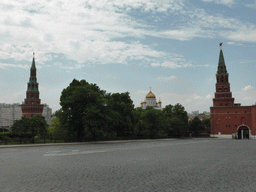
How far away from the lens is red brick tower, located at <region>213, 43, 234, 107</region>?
3531 inches

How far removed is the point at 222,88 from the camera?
90.8 m

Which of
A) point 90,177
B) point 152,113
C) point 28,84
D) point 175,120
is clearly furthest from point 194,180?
point 28,84

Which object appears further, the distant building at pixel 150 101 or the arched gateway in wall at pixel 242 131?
the distant building at pixel 150 101

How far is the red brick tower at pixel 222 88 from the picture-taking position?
89688 millimetres

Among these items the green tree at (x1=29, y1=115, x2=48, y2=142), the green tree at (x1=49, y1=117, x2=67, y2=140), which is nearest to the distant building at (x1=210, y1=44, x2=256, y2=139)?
the green tree at (x1=49, y1=117, x2=67, y2=140)

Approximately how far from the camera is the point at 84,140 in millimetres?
→ 40656

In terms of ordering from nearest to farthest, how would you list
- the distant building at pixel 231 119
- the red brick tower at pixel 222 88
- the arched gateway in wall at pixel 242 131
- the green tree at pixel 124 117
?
the green tree at pixel 124 117 → the distant building at pixel 231 119 → the arched gateway in wall at pixel 242 131 → the red brick tower at pixel 222 88

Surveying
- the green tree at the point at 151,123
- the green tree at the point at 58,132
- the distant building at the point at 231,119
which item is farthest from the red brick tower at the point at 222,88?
the green tree at the point at 58,132

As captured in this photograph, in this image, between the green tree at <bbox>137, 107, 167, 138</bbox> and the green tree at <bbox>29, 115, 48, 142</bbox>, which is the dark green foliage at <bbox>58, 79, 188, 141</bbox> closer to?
the green tree at <bbox>29, 115, 48, 142</bbox>

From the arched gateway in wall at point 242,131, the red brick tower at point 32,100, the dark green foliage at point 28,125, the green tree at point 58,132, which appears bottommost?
the arched gateway in wall at point 242,131

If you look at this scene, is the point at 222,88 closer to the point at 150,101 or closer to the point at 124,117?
the point at 150,101

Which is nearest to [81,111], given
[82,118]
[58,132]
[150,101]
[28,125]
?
[82,118]

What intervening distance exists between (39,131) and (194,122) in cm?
6248

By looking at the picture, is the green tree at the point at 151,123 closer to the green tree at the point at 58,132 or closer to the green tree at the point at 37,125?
the green tree at the point at 58,132
